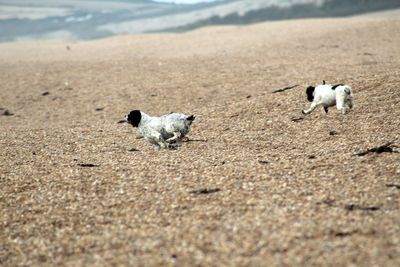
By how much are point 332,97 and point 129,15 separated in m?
68.4

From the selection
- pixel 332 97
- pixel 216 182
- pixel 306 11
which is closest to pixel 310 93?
pixel 332 97

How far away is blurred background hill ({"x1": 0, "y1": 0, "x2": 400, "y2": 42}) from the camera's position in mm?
43750

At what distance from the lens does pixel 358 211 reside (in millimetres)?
4887

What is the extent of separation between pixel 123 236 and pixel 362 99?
6578 mm

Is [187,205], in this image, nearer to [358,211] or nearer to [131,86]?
[358,211]

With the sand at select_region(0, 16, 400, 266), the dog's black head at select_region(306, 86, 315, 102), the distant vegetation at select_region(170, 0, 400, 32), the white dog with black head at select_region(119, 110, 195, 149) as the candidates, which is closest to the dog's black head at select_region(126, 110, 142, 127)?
the white dog with black head at select_region(119, 110, 195, 149)

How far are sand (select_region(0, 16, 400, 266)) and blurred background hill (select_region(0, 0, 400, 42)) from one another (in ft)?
100

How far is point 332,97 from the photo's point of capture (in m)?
9.09

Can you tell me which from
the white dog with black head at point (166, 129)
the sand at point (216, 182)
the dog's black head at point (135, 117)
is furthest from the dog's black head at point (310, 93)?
the dog's black head at point (135, 117)

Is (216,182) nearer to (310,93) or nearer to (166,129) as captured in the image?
(166,129)

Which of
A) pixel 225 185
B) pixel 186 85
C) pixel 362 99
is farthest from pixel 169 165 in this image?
pixel 186 85

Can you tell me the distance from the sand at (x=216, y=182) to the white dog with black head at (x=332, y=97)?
0.20m

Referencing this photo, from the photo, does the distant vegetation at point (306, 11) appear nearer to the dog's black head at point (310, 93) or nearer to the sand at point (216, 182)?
the sand at point (216, 182)

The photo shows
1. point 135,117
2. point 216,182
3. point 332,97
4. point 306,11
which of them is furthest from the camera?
point 306,11
